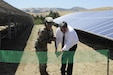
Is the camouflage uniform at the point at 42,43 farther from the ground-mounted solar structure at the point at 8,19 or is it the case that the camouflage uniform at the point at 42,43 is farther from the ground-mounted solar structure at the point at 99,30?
the ground-mounted solar structure at the point at 8,19

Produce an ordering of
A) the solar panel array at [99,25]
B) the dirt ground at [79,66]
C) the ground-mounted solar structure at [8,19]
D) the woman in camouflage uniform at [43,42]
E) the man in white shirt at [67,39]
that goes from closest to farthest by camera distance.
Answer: the woman in camouflage uniform at [43,42] → the man in white shirt at [67,39] → the dirt ground at [79,66] → the solar panel array at [99,25] → the ground-mounted solar structure at [8,19]

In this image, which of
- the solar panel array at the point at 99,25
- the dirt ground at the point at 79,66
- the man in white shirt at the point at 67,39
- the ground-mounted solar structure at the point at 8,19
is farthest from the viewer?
the ground-mounted solar structure at the point at 8,19

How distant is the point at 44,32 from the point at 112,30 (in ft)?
19.5

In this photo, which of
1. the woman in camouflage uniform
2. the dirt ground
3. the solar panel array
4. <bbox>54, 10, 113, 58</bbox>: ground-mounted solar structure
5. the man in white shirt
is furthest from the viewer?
<bbox>54, 10, 113, 58</bbox>: ground-mounted solar structure

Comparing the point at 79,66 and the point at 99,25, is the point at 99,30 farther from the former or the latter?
the point at 79,66

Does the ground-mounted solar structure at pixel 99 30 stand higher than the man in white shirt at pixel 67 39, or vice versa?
the man in white shirt at pixel 67 39

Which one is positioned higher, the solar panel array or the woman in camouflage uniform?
the woman in camouflage uniform

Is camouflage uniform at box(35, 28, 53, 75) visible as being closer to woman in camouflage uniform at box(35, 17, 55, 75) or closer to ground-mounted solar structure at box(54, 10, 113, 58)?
woman in camouflage uniform at box(35, 17, 55, 75)

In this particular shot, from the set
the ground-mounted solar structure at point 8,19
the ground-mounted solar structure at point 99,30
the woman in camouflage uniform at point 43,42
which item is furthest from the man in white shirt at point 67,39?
the ground-mounted solar structure at point 8,19

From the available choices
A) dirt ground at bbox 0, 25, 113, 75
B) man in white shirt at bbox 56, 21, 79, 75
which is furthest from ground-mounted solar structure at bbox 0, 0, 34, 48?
man in white shirt at bbox 56, 21, 79, 75

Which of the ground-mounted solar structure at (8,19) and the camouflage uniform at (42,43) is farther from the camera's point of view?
the ground-mounted solar structure at (8,19)

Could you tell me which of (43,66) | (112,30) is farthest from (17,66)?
(112,30)

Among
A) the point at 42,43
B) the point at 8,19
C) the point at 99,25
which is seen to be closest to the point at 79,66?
the point at 42,43

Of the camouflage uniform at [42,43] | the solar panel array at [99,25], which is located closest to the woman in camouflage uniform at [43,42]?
the camouflage uniform at [42,43]
